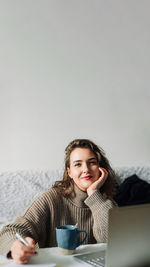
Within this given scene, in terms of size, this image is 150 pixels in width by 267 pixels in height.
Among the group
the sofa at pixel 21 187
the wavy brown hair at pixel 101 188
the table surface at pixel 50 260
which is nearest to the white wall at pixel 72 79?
the sofa at pixel 21 187

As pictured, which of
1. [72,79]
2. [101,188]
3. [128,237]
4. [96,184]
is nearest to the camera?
[128,237]

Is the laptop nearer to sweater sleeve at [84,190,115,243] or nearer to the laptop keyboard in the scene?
the laptop keyboard

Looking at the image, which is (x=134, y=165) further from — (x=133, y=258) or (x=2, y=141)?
(x=133, y=258)

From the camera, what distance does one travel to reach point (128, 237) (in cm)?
71

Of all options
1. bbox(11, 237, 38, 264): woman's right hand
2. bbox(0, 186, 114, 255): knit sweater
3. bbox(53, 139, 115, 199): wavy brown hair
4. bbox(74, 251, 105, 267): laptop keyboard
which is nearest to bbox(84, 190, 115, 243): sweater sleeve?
bbox(0, 186, 114, 255): knit sweater

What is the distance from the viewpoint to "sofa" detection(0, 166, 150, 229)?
185 cm

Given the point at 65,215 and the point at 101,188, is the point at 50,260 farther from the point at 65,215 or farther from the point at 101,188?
the point at 101,188

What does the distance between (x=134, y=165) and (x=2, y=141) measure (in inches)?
35.6

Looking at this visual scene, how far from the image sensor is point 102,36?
7.52 ft

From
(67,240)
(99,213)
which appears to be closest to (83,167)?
(99,213)

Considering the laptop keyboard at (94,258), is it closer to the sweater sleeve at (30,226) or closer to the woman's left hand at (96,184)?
the sweater sleeve at (30,226)

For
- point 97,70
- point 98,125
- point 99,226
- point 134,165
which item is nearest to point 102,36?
point 97,70

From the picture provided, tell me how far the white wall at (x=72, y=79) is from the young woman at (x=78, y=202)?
782mm

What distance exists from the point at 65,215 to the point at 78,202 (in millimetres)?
71
